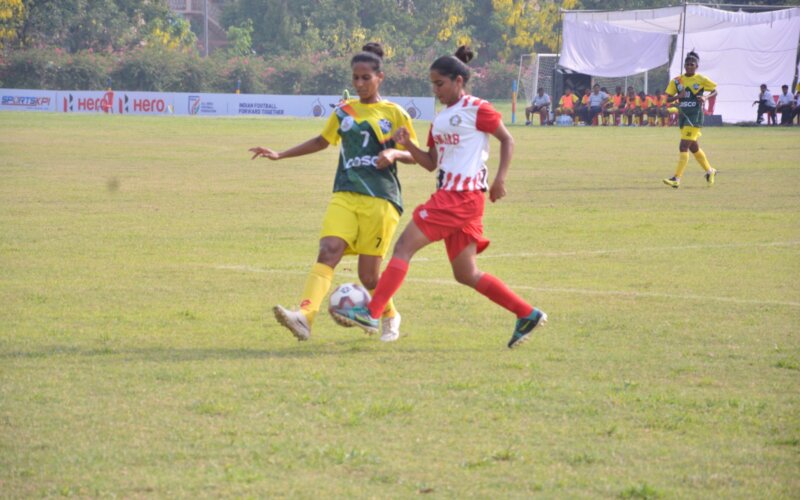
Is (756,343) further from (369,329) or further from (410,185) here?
(410,185)

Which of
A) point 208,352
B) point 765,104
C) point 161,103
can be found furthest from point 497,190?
point 161,103

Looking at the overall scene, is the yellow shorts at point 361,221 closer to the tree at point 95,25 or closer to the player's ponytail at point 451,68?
the player's ponytail at point 451,68

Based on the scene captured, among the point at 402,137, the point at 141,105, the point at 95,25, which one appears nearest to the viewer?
the point at 402,137

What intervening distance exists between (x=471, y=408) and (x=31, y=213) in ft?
37.3

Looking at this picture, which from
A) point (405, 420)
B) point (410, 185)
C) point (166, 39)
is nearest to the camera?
point (405, 420)

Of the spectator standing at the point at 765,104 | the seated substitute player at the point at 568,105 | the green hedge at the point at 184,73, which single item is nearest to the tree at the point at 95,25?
the green hedge at the point at 184,73

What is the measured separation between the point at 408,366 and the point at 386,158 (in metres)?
1.27

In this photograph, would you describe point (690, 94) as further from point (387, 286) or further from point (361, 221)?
point (387, 286)

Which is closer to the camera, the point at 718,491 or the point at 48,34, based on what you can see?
the point at 718,491

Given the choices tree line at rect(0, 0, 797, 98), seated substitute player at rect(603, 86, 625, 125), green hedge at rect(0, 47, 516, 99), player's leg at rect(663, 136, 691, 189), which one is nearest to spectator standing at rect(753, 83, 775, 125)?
seated substitute player at rect(603, 86, 625, 125)

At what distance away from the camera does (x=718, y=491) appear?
490 cm

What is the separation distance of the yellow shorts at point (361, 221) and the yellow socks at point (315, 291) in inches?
9.1

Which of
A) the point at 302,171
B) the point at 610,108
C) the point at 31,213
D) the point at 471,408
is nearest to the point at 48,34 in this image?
the point at 610,108

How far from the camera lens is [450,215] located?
25.3ft
